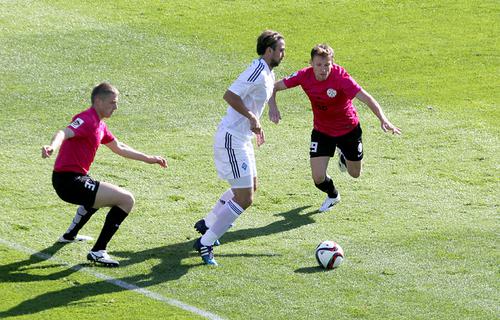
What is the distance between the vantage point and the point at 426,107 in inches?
775

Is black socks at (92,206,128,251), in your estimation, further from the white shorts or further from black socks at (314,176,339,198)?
black socks at (314,176,339,198)

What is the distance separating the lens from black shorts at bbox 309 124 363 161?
14.4 meters

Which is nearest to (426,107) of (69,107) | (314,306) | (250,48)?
(250,48)

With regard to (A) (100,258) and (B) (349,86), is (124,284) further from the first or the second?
(B) (349,86)

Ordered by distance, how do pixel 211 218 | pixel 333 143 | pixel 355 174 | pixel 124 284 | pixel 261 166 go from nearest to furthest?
1. pixel 124 284
2. pixel 211 218
3. pixel 333 143
4. pixel 355 174
5. pixel 261 166

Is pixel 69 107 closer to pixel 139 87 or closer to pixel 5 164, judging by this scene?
pixel 139 87

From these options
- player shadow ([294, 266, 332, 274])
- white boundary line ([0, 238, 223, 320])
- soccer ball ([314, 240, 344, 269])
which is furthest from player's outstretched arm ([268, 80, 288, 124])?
white boundary line ([0, 238, 223, 320])

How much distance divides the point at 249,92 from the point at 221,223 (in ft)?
5.13

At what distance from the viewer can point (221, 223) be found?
12102 millimetres

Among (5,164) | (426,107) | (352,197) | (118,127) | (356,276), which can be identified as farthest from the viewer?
(426,107)

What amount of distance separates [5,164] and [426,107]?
8121mm

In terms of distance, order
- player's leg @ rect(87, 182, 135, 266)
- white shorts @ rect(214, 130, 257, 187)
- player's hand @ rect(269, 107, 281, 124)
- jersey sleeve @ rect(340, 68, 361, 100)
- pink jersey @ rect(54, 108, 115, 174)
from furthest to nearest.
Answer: jersey sleeve @ rect(340, 68, 361, 100) < player's hand @ rect(269, 107, 281, 124) < white shorts @ rect(214, 130, 257, 187) < player's leg @ rect(87, 182, 135, 266) < pink jersey @ rect(54, 108, 115, 174)

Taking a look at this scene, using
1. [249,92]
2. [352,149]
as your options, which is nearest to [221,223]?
[249,92]

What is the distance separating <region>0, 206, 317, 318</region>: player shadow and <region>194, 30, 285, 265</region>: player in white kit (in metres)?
0.40
